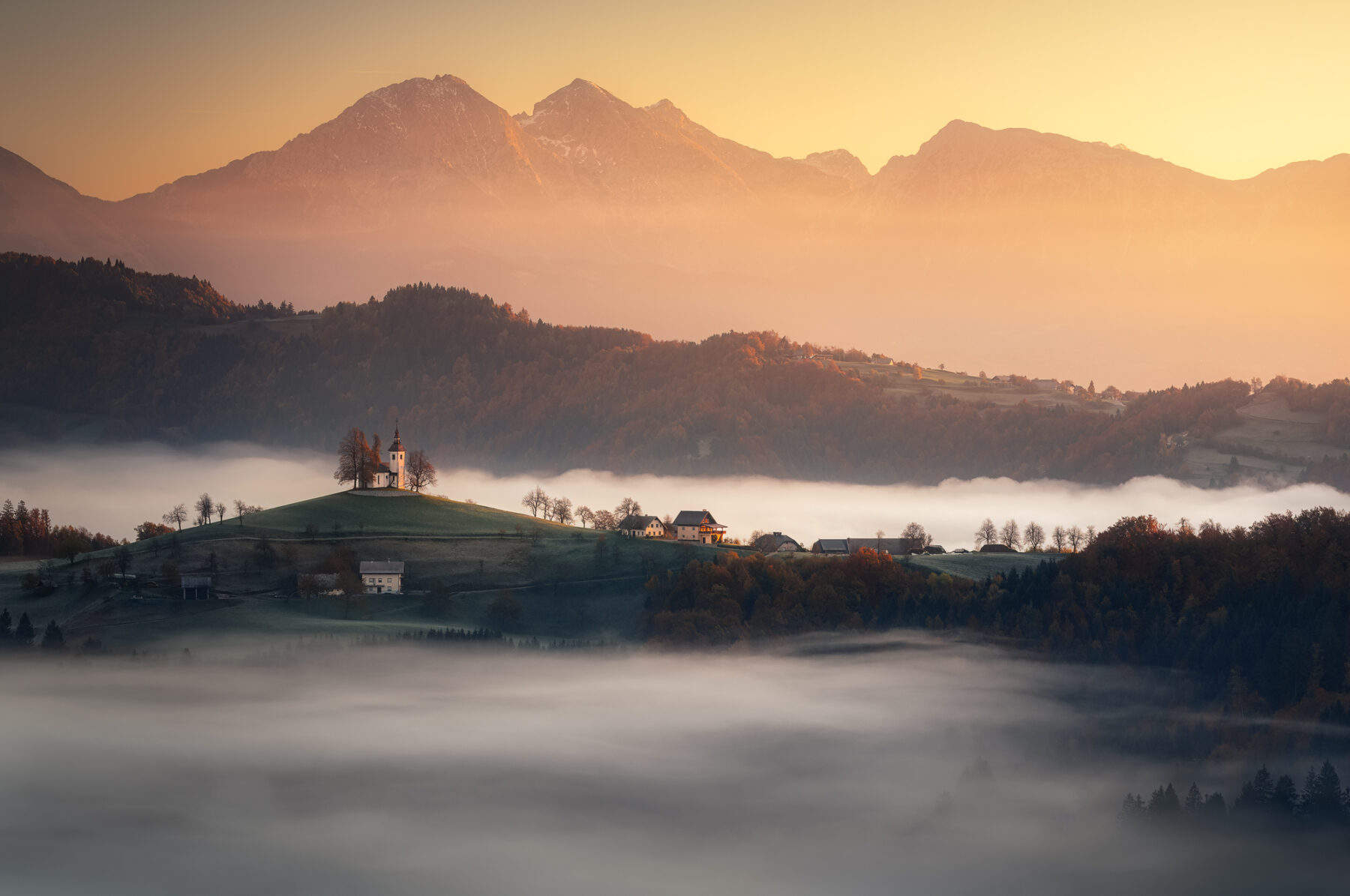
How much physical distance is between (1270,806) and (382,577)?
325 feet

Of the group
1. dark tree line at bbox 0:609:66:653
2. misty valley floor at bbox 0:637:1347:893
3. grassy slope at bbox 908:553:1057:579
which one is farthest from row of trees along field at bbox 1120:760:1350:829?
dark tree line at bbox 0:609:66:653

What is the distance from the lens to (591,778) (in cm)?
16362

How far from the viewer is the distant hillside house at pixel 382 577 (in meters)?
181

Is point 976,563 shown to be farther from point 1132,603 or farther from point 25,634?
point 25,634

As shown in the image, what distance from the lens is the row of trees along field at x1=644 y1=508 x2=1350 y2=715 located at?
521 feet

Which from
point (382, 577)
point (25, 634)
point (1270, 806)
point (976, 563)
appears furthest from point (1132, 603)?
point (25, 634)

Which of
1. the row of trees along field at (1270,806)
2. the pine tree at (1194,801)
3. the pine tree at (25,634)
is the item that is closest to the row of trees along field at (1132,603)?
the row of trees along field at (1270,806)

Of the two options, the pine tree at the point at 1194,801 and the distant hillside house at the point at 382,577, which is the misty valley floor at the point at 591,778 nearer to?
the pine tree at the point at 1194,801

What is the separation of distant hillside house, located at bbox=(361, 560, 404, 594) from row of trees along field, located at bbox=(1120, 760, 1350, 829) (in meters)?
84.8

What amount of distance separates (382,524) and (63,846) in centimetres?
6247

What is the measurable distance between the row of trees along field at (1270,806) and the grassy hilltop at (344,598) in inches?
2392

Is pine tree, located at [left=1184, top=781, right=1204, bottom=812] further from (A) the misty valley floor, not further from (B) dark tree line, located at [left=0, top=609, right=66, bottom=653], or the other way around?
(B) dark tree line, located at [left=0, top=609, right=66, bottom=653]

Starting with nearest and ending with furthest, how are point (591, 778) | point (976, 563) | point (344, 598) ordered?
point (591, 778), point (344, 598), point (976, 563)

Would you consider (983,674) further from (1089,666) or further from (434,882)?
(434,882)
